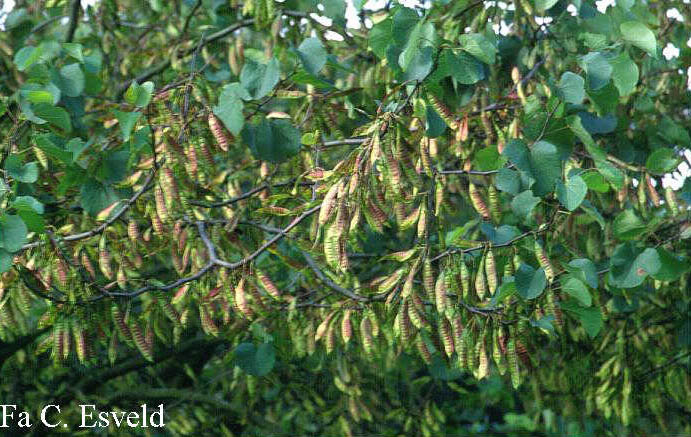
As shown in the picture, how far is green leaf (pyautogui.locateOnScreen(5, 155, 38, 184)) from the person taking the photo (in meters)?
2.00

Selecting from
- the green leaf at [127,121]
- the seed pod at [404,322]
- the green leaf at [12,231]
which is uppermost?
the green leaf at [127,121]

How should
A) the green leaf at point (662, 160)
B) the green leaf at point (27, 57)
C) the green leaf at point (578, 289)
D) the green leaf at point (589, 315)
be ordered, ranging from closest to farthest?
the green leaf at point (578, 289) < the green leaf at point (589, 315) < the green leaf at point (27, 57) < the green leaf at point (662, 160)

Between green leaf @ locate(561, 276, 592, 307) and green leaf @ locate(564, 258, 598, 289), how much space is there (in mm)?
23

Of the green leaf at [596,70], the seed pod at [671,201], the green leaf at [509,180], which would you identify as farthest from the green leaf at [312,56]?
the seed pod at [671,201]

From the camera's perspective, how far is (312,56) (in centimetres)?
210

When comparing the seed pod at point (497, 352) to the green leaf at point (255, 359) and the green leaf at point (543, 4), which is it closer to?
the green leaf at point (255, 359)

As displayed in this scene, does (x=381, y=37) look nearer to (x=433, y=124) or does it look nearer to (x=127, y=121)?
(x=433, y=124)

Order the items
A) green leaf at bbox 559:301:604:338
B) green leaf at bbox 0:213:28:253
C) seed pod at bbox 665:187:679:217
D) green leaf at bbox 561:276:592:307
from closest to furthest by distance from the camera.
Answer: green leaf at bbox 0:213:28:253, green leaf at bbox 561:276:592:307, green leaf at bbox 559:301:604:338, seed pod at bbox 665:187:679:217

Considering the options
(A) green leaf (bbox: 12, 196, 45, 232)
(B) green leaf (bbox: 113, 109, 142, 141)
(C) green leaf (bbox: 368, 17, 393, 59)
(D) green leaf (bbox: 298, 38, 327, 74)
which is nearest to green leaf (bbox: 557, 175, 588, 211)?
(C) green leaf (bbox: 368, 17, 393, 59)

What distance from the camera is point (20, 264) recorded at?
6.75 ft

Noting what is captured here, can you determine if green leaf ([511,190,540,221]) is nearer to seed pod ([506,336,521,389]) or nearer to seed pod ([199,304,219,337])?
seed pod ([506,336,521,389])

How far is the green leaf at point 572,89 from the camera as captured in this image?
6.63 ft

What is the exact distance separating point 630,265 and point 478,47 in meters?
0.69

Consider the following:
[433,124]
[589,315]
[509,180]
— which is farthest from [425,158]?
[589,315]
